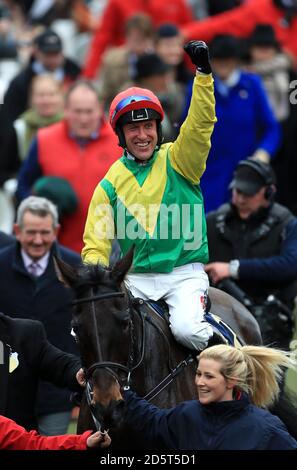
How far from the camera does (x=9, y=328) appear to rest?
8.23 m

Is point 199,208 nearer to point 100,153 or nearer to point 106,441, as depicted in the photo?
point 106,441

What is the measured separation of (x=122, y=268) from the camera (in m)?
7.26

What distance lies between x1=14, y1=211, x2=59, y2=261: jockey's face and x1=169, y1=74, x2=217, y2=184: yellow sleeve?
1859 mm

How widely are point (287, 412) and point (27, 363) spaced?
1726 mm

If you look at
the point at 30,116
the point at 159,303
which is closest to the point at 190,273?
the point at 159,303

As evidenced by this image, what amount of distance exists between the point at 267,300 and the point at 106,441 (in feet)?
11.4

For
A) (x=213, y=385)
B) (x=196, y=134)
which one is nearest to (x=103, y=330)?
(x=213, y=385)

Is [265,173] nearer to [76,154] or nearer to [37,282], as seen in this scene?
[37,282]

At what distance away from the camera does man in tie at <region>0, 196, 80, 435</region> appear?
377 inches

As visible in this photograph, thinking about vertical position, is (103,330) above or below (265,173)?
below

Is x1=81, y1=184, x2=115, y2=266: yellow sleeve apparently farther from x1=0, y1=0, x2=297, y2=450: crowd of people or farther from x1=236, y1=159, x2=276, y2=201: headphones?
x1=236, y1=159, x2=276, y2=201: headphones

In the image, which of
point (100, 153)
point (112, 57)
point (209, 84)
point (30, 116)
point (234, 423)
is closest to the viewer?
point (234, 423)

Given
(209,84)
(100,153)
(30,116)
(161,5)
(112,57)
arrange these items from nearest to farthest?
(209,84) → (100,153) → (30,116) → (112,57) → (161,5)

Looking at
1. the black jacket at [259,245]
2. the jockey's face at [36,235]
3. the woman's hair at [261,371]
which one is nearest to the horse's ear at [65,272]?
the woman's hair at [261,371]
